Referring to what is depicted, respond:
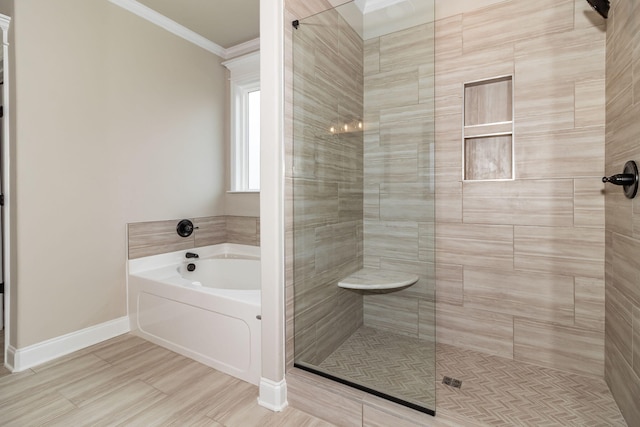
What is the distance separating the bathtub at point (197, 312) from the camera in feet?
6.29

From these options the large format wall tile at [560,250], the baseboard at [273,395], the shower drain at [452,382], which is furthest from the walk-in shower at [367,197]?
the large format wall tile at [560,250]

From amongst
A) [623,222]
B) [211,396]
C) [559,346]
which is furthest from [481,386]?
[211,396]

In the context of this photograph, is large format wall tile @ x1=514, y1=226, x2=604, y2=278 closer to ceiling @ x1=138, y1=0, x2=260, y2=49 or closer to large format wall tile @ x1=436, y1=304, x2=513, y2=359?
large format wall tile @ x1=436, y1=304, x2=513, y2=359

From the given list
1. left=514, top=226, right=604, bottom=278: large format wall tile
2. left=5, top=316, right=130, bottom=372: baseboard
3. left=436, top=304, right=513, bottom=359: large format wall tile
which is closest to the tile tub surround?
left=5, top=316, right=130, bottom=372: baseboard

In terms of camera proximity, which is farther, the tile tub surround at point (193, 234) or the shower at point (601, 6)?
the tile tub surround at point (193, 234)

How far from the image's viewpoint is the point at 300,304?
5.94 ft

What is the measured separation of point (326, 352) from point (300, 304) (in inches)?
12.3

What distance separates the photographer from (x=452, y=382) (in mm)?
1781

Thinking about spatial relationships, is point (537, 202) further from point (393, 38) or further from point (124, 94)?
point (124, 94)

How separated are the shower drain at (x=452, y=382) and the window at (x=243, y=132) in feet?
8.00

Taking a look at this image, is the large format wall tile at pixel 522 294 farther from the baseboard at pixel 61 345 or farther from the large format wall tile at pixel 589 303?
the baseboard at pixel 61 345

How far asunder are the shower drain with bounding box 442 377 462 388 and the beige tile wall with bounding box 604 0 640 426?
71cm

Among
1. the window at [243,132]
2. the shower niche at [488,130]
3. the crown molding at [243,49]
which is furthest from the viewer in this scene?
the window at [243,132]

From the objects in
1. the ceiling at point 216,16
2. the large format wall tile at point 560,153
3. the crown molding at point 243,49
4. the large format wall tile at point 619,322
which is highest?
the ceiling at point 216,16
